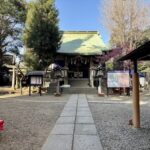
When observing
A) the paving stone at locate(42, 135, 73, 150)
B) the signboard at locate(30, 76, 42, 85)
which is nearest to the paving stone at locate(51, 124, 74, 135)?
the paving stone at locate(42, 135, 73, 150)

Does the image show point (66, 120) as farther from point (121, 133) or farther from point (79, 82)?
point (79, 82)

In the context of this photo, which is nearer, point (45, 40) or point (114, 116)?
point (114, 116)

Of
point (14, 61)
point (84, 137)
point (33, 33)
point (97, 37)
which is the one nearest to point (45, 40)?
point (33, 33)

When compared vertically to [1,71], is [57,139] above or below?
below

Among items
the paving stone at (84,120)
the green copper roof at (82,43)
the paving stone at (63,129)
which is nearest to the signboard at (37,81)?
the green copper roof at (82,43)

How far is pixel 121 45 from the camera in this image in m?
24.0

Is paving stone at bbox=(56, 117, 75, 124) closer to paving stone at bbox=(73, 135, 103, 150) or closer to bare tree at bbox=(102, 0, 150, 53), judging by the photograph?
paving stone at bbox=(73, 135, 103, 150)

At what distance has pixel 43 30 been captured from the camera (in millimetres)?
20688

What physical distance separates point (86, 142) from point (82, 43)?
19.1 metres

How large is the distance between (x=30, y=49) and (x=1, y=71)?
928 cm

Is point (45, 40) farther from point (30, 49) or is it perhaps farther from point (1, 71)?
point (1, 71)

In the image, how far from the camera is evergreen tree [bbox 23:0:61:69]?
20.6 metres

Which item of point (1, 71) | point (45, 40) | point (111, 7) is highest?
point (111, 7)

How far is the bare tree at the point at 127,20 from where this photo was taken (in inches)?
922
